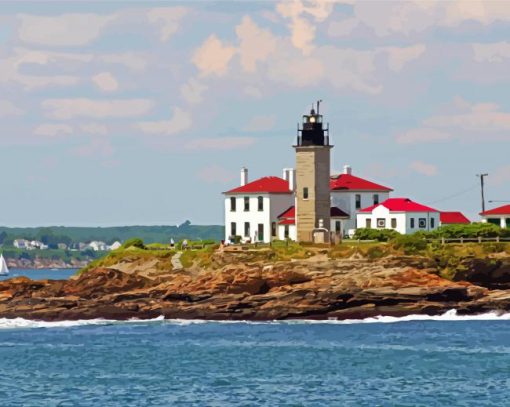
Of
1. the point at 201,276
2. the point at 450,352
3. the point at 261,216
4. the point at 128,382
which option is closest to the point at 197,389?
the point at 128,382

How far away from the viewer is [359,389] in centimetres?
5419

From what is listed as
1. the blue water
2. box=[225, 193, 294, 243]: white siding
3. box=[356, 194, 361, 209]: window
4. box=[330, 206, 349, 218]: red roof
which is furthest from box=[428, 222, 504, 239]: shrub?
box=[225, 193, 294, 243]: white siding

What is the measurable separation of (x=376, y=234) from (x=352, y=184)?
1008cm

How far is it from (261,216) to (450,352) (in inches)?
1544

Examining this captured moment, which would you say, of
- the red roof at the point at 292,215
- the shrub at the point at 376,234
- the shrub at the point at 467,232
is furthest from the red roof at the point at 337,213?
the shrub at the point at 467,232

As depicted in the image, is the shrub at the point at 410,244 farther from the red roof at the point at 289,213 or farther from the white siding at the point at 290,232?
the red roof at the point at 289,213

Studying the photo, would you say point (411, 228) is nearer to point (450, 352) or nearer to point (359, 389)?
point (450, 352)

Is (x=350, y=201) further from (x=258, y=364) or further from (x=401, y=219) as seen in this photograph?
(x=258, y=364)

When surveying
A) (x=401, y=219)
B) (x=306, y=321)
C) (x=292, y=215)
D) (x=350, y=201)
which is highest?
(x=350, y=201)

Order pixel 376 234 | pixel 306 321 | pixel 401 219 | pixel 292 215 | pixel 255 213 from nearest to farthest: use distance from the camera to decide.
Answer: pixel 306 321 → pixel 376 234 → pixel 401 219 → pixel 292 215 → pixel 255 213

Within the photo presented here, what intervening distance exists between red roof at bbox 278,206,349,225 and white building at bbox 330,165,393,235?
454mm

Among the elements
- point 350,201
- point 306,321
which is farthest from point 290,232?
point 306,321

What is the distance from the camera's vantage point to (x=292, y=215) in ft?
337

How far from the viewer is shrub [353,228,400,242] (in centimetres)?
9500
